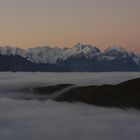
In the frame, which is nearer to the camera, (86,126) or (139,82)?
(86,126)

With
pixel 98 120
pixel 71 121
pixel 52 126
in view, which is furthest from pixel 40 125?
pixel 98 120

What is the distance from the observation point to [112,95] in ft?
372

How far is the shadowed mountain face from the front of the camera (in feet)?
346

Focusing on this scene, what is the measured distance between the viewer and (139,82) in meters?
114

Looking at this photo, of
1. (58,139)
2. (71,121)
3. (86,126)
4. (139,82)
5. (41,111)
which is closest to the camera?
(58,139)

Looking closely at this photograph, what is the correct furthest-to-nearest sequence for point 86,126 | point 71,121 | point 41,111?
1. point 41,111
2. point 71,121
3. point 86,126

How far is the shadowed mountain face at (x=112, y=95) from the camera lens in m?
106

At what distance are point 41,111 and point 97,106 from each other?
24326mm

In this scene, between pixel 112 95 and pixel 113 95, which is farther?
pixel 112 95

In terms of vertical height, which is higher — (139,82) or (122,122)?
(139,82)

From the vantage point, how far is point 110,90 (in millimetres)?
117125

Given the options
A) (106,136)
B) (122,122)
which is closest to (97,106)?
(122,122)

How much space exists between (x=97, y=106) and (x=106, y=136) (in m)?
36.0

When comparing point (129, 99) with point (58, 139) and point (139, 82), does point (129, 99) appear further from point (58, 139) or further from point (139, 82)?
point (58, 139)
